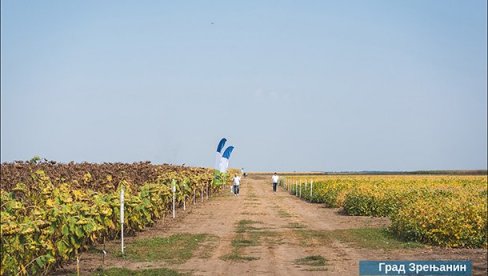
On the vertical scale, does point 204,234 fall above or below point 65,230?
below

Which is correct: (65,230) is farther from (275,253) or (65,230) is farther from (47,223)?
(275,253)

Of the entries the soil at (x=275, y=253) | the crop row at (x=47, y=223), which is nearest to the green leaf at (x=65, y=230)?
the crop row at (x=47, y=223)

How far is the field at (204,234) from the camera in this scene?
13.2m

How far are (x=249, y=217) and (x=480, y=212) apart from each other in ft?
40.9

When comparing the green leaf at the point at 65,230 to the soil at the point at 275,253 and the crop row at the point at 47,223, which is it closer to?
the crop row at the point at 47,223

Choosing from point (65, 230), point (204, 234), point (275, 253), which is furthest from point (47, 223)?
point (204, 234)

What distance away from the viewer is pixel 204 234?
22.1 meters

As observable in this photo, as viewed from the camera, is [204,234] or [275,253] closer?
[275,253]

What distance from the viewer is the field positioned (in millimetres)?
13195

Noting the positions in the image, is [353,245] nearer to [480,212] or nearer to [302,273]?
[480,212]

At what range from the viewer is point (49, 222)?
13.0m

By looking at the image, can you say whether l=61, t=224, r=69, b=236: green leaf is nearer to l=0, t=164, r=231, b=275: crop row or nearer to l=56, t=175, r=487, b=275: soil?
l=0, t=164, r=231, b=275: crop row

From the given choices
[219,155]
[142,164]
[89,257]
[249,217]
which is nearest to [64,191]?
[89,257]

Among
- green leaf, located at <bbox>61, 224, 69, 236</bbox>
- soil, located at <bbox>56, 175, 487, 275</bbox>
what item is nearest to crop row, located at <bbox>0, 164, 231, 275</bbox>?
green leaf, located at <bbox>61, 224, 69, 236</bbox>
